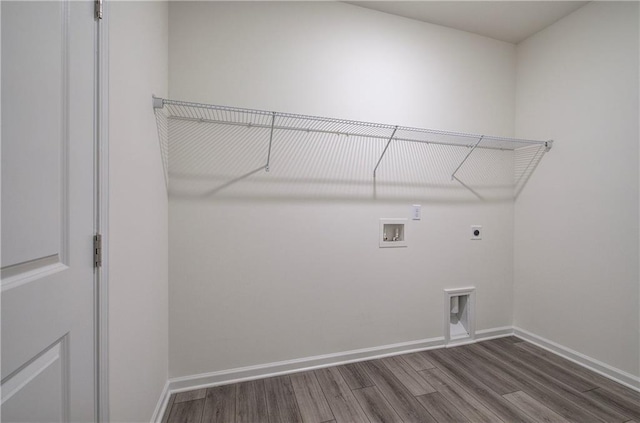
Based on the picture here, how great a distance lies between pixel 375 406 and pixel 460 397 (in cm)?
54

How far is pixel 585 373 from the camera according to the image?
1748 millimetres

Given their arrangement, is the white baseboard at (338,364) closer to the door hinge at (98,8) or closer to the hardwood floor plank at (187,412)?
the hardwood floor plank at (187,412)

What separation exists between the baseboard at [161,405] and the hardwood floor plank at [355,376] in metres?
1.09

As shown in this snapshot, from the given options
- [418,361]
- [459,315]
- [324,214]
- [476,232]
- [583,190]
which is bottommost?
[418,361]

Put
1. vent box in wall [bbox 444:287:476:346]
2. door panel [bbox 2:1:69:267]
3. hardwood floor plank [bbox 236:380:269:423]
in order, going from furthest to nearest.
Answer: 1. vent box in wall [bbox 444:287:476:346]
2. hardwood floor plank [bbox 236:380:269:423]
3. door panel [bbox 2:1:69:267]

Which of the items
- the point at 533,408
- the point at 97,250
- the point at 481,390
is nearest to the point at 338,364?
the point at 481,390

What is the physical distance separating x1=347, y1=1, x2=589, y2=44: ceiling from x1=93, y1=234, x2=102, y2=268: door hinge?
7.10ft

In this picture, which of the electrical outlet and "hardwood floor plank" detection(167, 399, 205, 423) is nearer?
"hardwood floor plank" detection(167, 399, 205, 423)

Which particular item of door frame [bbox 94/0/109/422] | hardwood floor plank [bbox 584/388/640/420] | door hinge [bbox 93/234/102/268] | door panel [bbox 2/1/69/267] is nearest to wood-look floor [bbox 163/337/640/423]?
hardwood floor plank [bbox 584/388/640/420]

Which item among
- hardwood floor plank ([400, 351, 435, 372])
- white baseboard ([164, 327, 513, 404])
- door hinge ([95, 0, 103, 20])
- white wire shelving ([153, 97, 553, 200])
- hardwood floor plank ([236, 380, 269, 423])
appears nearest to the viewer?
door hinge ([95, 0, 103, 20])

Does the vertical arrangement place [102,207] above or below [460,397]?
above

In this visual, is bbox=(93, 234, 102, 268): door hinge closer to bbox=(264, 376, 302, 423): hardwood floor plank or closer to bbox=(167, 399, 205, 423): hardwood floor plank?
bbox=(167, 399, 205, 423): hardwood floor plank

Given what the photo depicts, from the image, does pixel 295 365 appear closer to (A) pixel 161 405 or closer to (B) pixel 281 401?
(B) pixel 281 401

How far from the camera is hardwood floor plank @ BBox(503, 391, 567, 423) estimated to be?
1.37 m
